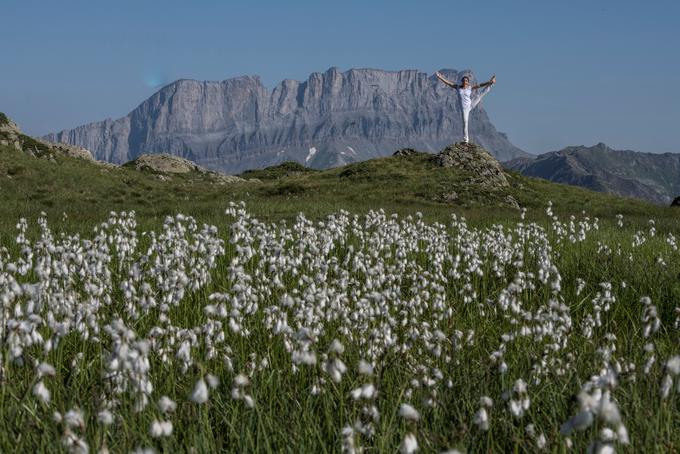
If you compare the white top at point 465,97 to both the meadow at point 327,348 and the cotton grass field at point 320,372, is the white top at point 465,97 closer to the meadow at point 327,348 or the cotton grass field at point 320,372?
the meadow at point 327,348

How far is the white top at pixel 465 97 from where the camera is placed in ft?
136

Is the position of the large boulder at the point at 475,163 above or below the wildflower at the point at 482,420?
above

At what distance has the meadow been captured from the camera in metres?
3.89

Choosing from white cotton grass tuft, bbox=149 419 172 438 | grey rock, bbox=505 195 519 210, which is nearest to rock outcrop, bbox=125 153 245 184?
Answer: grey rock, bbox=505 195 519 210

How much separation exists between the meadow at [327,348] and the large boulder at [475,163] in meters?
17.4

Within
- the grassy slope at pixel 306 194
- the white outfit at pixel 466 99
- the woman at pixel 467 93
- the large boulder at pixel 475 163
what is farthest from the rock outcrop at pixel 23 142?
the white outfit at pixel 466 99

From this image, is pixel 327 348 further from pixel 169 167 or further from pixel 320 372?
pixel 169 167

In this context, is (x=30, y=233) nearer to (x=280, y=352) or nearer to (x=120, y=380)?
(x=280, y=352)

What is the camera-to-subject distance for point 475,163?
127 ft

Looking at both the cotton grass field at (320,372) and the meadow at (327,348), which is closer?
the cotton grass field at (320,372)

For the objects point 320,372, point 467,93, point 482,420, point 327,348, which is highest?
point 467,93

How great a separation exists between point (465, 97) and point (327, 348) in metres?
37.5

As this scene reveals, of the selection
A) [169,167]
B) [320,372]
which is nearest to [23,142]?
[169,167]

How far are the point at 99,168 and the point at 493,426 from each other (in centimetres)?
3627
